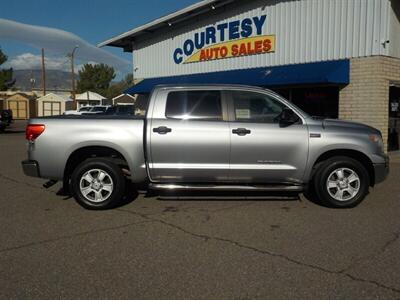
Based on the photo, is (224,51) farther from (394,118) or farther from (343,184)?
(343,184)

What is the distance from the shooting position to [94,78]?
8506 centimetres

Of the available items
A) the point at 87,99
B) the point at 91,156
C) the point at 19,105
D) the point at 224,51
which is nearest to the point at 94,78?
the point at 87,99

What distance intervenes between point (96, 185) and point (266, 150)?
8.39 feet

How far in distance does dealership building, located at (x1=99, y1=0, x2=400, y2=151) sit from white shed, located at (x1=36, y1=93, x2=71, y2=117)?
45.7 metres

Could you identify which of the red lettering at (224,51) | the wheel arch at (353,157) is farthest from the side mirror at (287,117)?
the red lettering at (224,51)

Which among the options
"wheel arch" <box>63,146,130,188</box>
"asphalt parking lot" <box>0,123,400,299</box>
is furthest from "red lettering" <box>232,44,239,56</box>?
"wheel arch" <box>63,146,130,188</box>

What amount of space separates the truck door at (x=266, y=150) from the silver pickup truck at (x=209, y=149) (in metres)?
0.01

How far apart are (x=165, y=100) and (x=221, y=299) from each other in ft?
12.3

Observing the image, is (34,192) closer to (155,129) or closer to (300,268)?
(155,129)

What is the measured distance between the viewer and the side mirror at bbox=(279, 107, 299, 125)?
259 inches

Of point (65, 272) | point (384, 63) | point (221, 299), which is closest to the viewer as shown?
point (221, 299)

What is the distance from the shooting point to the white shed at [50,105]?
59.9 meters

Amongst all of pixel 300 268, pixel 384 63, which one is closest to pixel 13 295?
pixel 300 268

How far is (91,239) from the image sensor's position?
5258 millimetres
